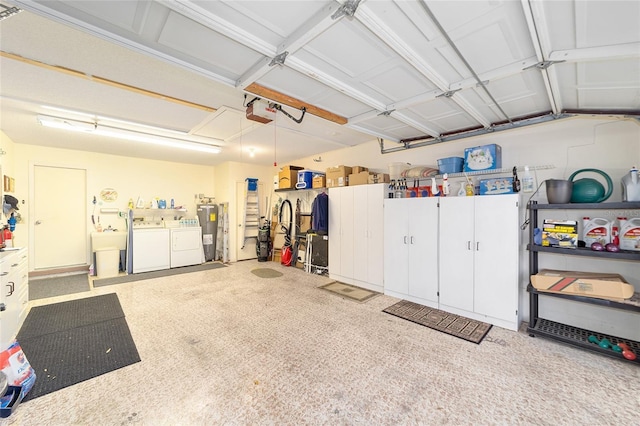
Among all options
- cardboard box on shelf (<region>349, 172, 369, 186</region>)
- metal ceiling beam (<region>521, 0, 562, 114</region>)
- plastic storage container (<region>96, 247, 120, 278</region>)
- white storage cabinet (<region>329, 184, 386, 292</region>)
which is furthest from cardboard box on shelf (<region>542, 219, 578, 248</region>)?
plastic storage container (<region>96, 247, 120, 278</region>)

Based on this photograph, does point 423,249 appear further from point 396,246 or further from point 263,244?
point 263,244

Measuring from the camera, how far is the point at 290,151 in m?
5.68

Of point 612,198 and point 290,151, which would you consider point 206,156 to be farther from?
point 612,198

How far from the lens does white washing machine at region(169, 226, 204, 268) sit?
20.2 feet

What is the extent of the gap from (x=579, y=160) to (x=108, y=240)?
8475mm

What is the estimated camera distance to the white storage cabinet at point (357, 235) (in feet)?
14.4

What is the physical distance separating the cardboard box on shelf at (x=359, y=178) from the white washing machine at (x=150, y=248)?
4.65 m

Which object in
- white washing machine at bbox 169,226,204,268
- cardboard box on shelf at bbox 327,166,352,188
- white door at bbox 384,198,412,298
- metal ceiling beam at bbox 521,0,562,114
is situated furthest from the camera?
white washing machine at bbox 169,226,204,268

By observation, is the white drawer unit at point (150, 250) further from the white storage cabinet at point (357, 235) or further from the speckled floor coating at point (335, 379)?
the white storage cabinet at point (357, 235)

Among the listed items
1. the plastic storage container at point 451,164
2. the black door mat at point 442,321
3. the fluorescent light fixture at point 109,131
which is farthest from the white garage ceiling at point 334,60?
the black door mat at point 442,321

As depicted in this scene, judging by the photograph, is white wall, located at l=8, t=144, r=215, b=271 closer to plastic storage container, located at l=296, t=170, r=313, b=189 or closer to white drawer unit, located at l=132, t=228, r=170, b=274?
white drawer unit, located at l=132, t=228, r=170, b=274

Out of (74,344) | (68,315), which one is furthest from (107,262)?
(74,344)

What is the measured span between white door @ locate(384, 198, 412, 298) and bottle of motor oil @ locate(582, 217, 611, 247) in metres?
1.94

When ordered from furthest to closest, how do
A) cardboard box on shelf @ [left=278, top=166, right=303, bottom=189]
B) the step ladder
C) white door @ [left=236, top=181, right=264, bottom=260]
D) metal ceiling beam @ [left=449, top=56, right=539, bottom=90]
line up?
the step ladder
white door @ [left=236, top=181, right=264, bottom=260]
cardboard box on shelf @ [left=278, top=166, right=303, bottom=189]
metal ceiling beam @ [left=449, top=56, right=539, bottom=90]
